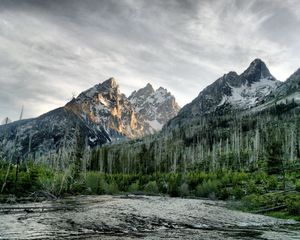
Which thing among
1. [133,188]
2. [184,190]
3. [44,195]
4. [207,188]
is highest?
[207,188]

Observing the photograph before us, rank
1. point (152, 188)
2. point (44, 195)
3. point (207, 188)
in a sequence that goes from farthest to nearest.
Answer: point (152, 188), point (207, 188), point (44, 195)

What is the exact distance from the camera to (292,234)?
30828mm

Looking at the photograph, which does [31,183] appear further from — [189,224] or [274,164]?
[274,164]

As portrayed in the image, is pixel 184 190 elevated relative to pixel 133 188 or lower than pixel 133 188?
lower

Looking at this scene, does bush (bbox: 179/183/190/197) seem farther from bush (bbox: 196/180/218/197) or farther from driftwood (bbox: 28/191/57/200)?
driftwood (bbox: 28/191/57/200)

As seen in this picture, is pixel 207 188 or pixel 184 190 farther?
pixel 184 190

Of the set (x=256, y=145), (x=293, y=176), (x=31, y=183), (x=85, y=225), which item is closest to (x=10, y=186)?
(x=31, y=183)

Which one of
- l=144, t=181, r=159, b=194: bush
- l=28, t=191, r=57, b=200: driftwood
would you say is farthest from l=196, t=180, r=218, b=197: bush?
l=28, t=191, r=57, b=200: driftwood

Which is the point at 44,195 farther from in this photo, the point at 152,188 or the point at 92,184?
the point at 152,188

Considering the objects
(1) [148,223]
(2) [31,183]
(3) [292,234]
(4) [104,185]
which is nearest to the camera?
(3) [292,234]

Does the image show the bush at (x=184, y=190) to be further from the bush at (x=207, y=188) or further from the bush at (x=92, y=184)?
the bush at (x=92, y=184)

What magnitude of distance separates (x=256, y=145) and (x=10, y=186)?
361 feet

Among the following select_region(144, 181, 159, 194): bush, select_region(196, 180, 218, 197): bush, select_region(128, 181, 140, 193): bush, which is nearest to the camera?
select_region(196, 180, 218, 197): bush

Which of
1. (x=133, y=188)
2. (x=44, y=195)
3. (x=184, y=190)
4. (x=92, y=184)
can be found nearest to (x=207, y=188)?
(x=184, y=190)
